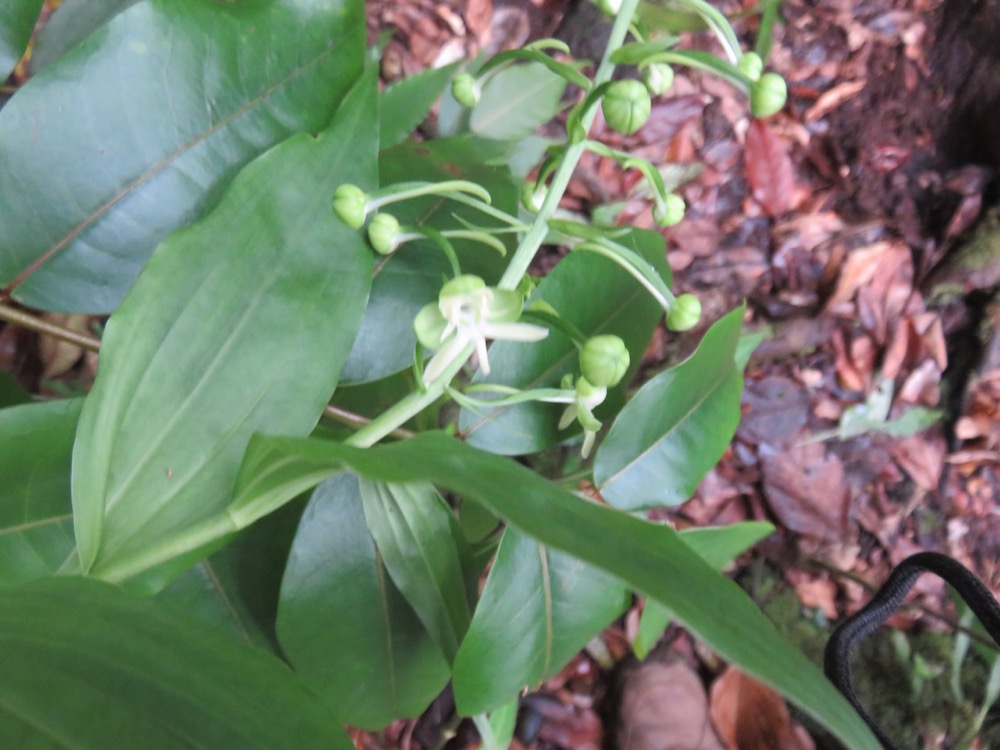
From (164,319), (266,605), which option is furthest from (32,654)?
(266,605)

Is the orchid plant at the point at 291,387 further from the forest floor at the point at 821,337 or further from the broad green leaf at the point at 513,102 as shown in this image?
the forest floor at the point at 821,337

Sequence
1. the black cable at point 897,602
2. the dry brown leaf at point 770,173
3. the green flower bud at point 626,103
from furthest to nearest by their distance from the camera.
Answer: the dry brown leaf at point 770,173 < the black cable at point 897,602 < the green flower bud at point 626,103

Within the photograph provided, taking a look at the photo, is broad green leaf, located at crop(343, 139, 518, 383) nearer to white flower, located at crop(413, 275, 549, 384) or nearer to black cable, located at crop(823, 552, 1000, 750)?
white flower, located at crop(413, 275, 549, 384)

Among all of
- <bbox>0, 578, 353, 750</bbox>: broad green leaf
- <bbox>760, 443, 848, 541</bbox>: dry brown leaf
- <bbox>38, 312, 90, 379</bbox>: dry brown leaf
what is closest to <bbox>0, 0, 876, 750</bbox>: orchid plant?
<bbox>0, 578, 353, 750</bbox>: broad green leaf

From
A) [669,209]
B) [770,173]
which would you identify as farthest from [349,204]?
[770,173]

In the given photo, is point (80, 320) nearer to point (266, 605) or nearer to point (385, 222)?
point (266, 605)

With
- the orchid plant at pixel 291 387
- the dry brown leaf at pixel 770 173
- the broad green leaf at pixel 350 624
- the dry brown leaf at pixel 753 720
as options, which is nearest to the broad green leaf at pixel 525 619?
the orchid plant at pixel 291 387
